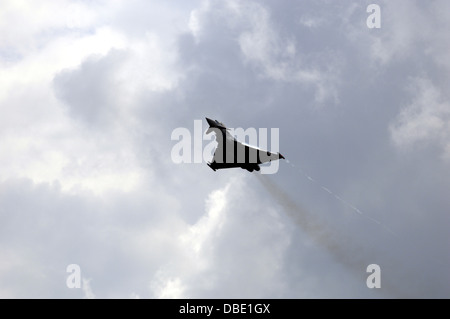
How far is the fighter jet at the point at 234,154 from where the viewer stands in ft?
428

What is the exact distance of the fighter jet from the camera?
428 feet

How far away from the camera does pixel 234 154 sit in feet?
440

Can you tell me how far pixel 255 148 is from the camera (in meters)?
131
